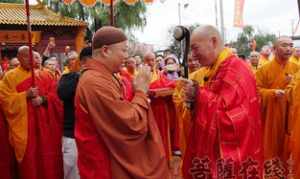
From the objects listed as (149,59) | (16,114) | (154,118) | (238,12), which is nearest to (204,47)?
(154,118)

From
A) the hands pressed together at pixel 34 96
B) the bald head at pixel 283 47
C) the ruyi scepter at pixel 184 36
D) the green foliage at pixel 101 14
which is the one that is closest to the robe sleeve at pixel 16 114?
the hands pressed together at pixel 34 96

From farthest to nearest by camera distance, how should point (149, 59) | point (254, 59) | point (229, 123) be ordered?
point (254, 59), point (149, 59), point (229, 123)

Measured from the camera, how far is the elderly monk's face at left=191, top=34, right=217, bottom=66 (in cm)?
348

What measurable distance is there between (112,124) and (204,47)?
Answer: 0.97 meters

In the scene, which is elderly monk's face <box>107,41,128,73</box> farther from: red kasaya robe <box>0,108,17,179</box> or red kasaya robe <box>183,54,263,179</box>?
red kasaya robe <box>0,108,17,179</box>

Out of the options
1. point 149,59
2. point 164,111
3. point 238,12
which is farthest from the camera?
point 238,12

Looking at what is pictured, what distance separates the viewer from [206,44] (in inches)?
137

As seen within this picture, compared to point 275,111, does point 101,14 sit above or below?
above

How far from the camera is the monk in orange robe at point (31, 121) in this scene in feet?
18.0

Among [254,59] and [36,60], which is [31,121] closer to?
[36,60]

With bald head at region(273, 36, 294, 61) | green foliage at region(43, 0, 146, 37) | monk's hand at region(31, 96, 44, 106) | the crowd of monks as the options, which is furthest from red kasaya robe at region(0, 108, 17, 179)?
green foliage at region(43, 0, 146, 37)

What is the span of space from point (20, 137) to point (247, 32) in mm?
30906

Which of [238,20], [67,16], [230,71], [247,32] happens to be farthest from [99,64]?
[247,32]

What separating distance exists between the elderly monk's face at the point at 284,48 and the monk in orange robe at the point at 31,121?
261 centimetres
